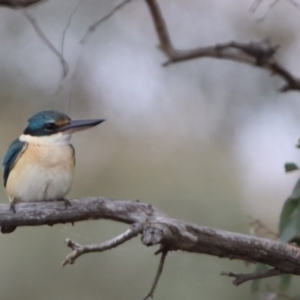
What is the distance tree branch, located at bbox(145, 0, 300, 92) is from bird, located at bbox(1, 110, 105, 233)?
43 centimetres

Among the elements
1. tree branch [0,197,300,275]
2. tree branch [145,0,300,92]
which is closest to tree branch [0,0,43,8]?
tree branch [145,0,300,92]

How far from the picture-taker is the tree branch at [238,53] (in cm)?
276

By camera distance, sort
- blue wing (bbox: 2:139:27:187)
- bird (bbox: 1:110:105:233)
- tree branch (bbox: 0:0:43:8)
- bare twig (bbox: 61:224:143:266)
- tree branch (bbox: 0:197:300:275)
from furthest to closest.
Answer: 1. blue wing (bbox: 2:139:27:187)
2. bird (bbox: 1:110:105:233)
3. tree branch (bbox: 0:0:43:8)
4. tree branch (bbox: 0:197:300:275)
5. bare twig (bbox: 61:224:143:266)

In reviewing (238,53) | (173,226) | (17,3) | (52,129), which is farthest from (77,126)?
(173,226)

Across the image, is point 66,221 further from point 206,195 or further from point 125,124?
point 125,124

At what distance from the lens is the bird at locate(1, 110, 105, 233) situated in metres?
2.86

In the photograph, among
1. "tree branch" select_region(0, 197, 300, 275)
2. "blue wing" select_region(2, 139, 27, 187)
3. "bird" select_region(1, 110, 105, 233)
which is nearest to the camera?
"tree branch" select_region(0, 197, 300, 275)

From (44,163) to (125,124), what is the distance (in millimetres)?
3427

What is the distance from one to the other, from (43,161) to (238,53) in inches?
33.8

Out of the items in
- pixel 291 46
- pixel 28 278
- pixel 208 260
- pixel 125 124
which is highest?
pixel 291 46

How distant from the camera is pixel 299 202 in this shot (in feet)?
9.30

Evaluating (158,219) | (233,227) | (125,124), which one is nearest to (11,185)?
(158,219)

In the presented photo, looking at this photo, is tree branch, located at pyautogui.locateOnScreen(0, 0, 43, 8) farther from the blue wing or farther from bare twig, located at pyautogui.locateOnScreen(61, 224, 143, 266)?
bare twig, located at pyautogui.locateOnScreen(61, 224, 143, 266)

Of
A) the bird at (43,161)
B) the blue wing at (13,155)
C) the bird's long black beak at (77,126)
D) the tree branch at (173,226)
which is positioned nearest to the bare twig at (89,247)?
the tree branch at (173,226)
